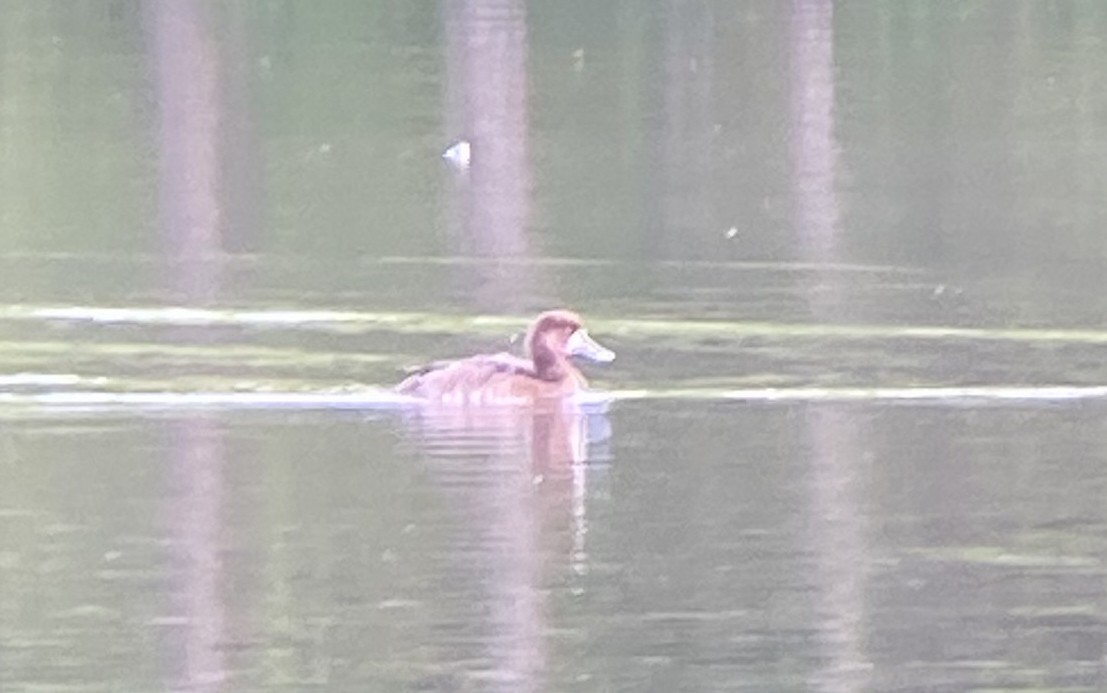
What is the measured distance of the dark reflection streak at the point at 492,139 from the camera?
21.3m

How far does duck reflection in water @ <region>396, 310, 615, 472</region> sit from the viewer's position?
16.0 m

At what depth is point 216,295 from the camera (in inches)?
792

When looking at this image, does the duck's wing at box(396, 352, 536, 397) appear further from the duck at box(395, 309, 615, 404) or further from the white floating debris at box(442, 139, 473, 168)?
the white floating debris at box(442, 139, 473, 168)

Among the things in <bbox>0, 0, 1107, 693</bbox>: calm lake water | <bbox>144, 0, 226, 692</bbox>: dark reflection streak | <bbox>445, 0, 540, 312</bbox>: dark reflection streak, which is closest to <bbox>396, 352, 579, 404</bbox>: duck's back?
<bbox>0, 0, 1107, 693</bbox>: calm lake water

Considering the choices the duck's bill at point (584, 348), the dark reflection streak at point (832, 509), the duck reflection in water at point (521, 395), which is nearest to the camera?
the dark reflection streak at point (832, 509)

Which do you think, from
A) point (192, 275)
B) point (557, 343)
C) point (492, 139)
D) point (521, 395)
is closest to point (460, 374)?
point (521, 395)

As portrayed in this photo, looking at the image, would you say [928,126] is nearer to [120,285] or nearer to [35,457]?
[120,285]

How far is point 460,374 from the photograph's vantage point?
1648 cm

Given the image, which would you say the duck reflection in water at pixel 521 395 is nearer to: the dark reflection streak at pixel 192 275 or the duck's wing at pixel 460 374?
the duck's wing at pixel 460 374

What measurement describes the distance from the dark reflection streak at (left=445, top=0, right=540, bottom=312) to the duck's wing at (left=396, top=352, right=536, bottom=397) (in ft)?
10.1

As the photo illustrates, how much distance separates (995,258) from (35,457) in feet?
27.9

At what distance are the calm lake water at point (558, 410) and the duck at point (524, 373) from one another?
12 centimetres

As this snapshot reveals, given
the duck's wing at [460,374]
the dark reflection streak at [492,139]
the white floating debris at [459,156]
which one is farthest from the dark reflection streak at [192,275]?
the white floating debris at [459,156]

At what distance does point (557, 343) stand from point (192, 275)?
179 inches
